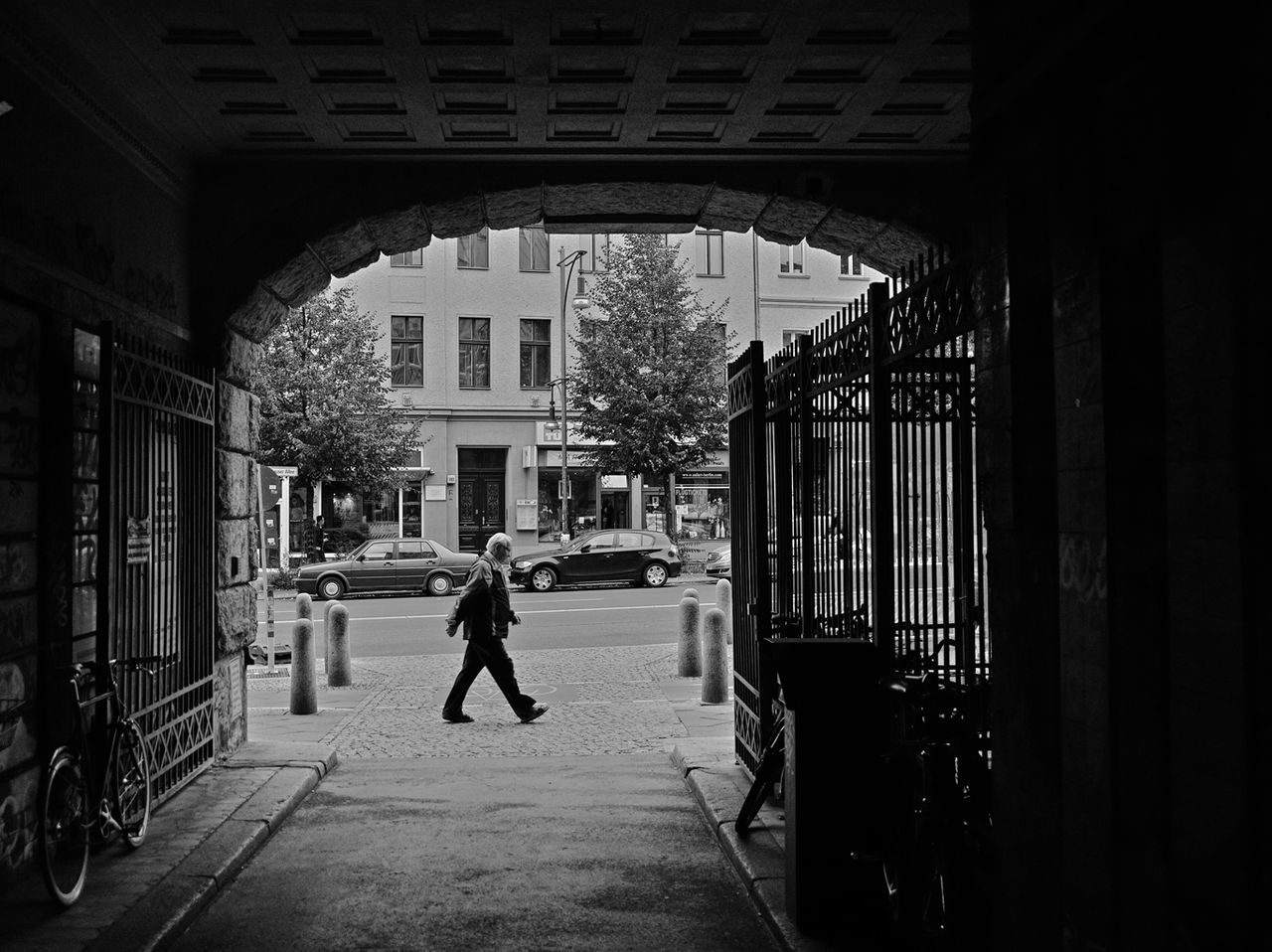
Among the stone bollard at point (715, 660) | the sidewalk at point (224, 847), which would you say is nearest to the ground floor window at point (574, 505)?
the stone bollard at point (715, 660)

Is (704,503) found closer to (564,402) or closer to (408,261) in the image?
(564,402)

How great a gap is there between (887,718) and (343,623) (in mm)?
10277

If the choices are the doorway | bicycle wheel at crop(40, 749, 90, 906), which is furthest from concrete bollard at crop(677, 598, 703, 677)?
the doorway

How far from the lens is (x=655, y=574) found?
92.6 ft

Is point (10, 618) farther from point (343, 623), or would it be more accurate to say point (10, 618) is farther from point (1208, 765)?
point (343, 623)

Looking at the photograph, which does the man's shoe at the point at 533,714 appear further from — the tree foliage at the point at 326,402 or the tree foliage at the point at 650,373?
the tree foliage at the point at 650,373

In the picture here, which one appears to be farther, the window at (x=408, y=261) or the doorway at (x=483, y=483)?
the doorway at (x=483, y=483)

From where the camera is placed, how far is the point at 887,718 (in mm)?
5219

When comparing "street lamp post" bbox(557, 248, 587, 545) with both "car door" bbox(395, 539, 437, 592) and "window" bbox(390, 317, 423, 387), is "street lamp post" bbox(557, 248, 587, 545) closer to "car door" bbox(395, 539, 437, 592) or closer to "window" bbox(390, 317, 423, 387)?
"window" bbox(390, 317, 423, 387)

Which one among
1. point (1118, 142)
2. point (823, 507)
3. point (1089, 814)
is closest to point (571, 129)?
point (823, 507)

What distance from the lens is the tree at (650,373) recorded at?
107 feet

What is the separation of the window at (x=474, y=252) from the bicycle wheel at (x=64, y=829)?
1288 inches

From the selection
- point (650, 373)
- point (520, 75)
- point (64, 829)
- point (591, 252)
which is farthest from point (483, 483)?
point (64, 829)

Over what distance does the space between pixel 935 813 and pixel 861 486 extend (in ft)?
7.54
